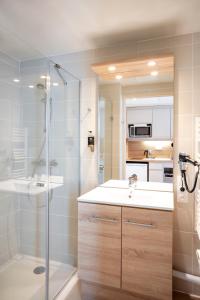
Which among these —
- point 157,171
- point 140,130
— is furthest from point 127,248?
point 140,130

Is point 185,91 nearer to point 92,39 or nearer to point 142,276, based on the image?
point 92,39

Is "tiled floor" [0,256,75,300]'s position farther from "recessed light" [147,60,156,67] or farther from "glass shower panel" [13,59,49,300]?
"recessed light" [147,60,156,67]

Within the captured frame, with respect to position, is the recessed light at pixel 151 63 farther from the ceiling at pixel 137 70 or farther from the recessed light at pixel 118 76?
the recessed light at pixel 118 76

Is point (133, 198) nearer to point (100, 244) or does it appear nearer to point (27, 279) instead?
point (100, 244)

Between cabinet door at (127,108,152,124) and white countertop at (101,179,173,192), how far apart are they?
604mm

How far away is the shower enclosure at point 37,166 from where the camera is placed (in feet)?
6.51

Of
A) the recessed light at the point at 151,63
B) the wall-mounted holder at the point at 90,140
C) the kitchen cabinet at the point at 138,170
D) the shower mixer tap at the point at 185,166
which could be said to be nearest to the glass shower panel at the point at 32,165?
the wall-mounted holder at the point at 90,140

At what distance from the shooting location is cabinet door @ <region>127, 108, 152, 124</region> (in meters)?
1.94

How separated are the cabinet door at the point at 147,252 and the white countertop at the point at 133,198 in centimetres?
4

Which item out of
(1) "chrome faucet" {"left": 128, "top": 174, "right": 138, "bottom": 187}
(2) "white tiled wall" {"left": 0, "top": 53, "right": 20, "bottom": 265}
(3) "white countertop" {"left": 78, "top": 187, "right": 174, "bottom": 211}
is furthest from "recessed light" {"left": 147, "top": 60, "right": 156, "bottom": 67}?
(2) "white tiled wall" {"left": 0, "top": 53, "right": 20, "bottom": 265}

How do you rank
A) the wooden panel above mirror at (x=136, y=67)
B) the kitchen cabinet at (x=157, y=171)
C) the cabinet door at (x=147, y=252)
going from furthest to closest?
1. the kitchen cabinet at (x=157, y=171)
2. the wooden panel above mirror at (x=136, y=67)
3. the cabinet door at (x=147, y=252)

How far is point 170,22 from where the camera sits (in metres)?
1.62

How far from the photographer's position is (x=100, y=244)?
1562mm

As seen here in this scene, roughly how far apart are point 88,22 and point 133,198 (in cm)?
149
